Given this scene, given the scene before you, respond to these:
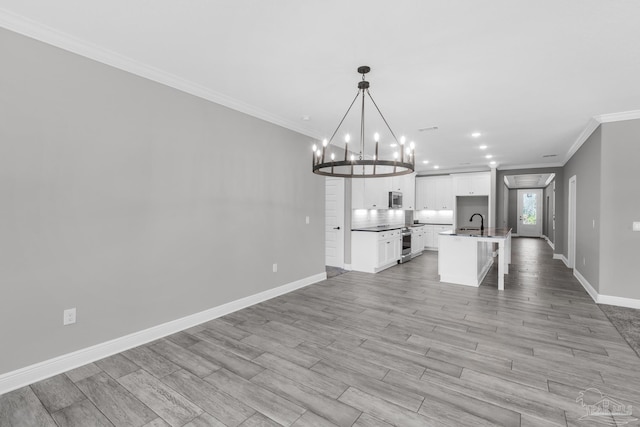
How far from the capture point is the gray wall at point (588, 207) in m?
4.52

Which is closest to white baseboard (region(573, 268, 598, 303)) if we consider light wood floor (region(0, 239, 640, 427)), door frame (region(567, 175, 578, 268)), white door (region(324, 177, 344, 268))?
light wood floor (region(0, 239, 640, 427))

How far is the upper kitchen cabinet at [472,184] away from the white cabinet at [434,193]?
0.77ft

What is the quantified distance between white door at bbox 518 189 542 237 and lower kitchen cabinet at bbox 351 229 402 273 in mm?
→ 12119

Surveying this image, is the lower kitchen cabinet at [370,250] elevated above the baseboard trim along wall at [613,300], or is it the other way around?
the lower kitchen cabinet at [370,250]

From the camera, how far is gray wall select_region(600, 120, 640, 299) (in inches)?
163

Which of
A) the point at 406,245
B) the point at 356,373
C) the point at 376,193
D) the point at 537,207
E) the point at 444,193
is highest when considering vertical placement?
the point at 444,193

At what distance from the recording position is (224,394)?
7.12ft

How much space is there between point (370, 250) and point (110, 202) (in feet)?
15.5

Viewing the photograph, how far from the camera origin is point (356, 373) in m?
2.45

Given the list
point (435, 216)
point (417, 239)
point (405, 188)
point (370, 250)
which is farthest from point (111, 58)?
point (435, 216)

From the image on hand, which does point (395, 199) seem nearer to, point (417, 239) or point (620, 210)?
point (417, 239)

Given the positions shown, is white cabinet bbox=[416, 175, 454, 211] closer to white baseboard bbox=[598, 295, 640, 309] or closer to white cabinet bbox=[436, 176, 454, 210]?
white cabinet bbox=[436, 176, 454, 210]

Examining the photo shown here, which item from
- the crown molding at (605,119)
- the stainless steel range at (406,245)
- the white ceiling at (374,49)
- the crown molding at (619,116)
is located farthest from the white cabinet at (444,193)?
the white ceiling at (374,49)

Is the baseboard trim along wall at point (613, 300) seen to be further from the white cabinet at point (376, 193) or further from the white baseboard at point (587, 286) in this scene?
the white cabinet at point (376, 193)
